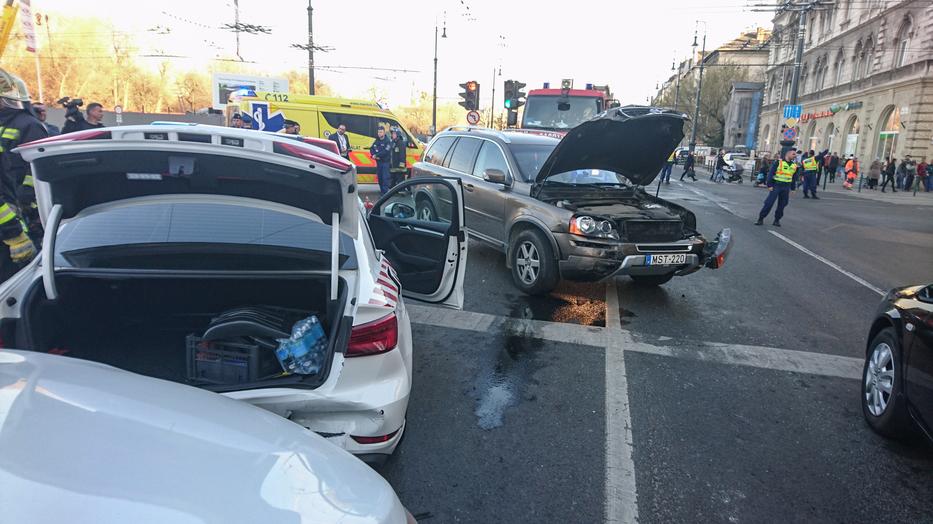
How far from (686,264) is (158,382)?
525 cm

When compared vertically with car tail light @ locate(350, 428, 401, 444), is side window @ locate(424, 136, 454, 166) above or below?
above

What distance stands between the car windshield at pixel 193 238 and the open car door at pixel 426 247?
3.73ft

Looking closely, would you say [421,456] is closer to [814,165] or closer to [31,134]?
[31,134]

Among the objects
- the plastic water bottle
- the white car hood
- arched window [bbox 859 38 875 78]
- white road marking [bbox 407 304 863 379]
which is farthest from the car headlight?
arched window [bbox 859 38 875 78]

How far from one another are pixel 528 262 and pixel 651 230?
4.41 feet

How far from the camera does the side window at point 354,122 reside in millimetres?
15164

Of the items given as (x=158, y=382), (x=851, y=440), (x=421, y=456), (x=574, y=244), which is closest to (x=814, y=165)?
(x=574, y=244)

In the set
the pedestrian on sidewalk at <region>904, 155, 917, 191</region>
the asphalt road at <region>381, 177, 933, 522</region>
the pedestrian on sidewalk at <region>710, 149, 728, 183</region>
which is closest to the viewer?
the asphalt road at <region>381, 177, 933, 522</region>

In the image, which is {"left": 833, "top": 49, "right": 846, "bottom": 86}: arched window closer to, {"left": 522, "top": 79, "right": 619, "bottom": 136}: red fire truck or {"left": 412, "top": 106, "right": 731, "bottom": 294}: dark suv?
{"left": 522, "top": 79, "right": 619, "bottom": 136}: red fire truck

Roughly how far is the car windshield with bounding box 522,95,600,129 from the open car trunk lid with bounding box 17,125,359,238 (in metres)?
13.1

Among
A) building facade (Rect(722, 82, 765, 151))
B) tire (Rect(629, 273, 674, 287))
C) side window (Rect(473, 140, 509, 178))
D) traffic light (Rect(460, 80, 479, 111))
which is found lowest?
tire (Rect(629, 273, 674, 287))

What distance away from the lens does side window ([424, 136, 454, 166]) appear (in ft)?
27.9

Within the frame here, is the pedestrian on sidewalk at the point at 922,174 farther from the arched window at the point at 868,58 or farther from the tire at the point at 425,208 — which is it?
the tire at the point at 425,208

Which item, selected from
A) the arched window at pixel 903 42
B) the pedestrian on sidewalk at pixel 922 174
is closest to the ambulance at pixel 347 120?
the pedestrian on sidewalk at pixel 922 174
